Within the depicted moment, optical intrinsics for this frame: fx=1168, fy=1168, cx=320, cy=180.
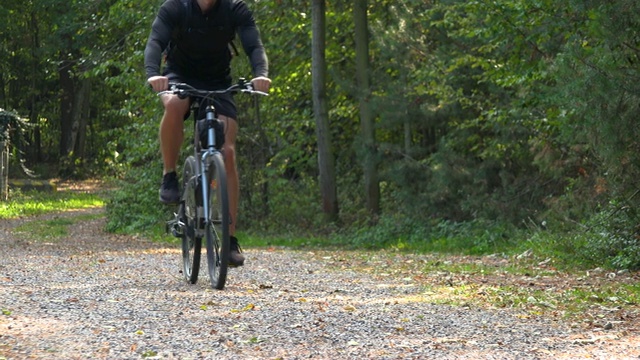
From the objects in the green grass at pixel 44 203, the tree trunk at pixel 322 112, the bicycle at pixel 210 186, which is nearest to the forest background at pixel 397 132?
the tree trunk at pixel 322 112

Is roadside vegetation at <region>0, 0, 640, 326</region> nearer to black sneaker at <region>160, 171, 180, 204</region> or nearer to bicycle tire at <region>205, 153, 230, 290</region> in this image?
black sneaker at <region>160, 171, 180, 204</region>

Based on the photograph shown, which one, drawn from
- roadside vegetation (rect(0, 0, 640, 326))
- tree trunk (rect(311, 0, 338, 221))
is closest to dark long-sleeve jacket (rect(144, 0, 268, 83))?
roadside vegetation (rect(0, 0, 640, 326))

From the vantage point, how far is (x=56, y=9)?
39.5m

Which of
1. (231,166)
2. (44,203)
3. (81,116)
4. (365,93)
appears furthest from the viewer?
(81,116)

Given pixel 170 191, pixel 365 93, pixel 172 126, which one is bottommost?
pixel 170 191

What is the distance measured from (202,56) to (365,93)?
567 inches

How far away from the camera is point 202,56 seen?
8.05m

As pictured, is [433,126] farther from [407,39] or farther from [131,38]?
[131,38]

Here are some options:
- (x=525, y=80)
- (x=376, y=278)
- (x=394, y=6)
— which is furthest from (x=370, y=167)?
(x=376, y=278)

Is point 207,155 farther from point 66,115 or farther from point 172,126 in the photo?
point 66,115

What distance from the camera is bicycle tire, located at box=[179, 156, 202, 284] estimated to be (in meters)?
8.27

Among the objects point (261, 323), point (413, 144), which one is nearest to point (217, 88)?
point (261, 323)

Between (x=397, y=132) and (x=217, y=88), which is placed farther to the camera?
(x=397, y=132)

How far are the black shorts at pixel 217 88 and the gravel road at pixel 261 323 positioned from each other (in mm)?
1239
